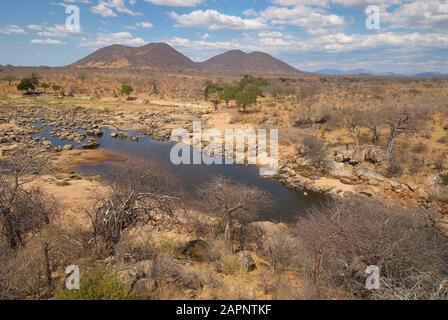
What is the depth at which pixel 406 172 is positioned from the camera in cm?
2191

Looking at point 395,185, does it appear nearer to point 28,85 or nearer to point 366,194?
point 366,194

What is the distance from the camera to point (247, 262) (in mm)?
11320

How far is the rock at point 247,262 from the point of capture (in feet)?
36.7

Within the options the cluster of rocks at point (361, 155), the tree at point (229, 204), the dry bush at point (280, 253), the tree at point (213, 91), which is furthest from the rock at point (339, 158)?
the tree at point (213, 91)

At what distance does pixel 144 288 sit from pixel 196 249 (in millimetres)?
3765

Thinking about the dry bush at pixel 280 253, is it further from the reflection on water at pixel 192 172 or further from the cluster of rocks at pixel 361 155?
the cluster of rocks at pixel 361 155

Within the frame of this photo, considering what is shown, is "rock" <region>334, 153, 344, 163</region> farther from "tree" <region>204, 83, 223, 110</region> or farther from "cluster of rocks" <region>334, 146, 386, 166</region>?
"tree" <region>204, 83, 223, 110</region>

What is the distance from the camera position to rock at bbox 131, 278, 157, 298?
8203mm

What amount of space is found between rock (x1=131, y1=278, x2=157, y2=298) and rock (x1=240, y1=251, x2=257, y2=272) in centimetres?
356

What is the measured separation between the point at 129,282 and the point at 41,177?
50.9 feet

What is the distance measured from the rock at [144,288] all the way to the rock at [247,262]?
356 cm

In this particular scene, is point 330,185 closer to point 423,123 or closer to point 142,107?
point 423,123

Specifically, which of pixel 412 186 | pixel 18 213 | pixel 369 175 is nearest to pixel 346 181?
pixel 369 175
